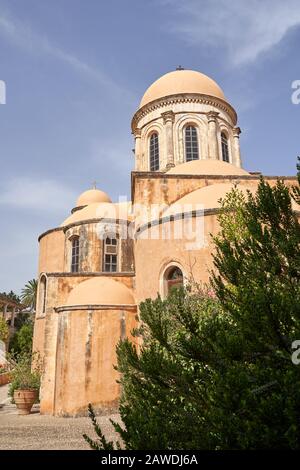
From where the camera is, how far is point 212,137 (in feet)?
63.9

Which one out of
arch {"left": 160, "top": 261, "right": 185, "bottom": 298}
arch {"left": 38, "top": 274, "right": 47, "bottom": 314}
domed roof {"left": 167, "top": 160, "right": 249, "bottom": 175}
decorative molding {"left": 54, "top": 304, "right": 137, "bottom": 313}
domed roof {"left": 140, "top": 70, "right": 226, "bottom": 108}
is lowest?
decorative molding {"left": 54, "top": 304, "right": 137, "bottom": 313}

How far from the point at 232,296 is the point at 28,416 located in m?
11.2

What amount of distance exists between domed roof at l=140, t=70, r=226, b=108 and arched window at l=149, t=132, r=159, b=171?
209cm

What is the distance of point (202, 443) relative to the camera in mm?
3078

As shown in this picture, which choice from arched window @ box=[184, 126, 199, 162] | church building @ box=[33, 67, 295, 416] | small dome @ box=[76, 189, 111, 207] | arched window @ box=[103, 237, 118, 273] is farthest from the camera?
small dome @ box=[76, 189, 111, 207]

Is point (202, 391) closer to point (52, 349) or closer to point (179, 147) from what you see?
point (52, 349)

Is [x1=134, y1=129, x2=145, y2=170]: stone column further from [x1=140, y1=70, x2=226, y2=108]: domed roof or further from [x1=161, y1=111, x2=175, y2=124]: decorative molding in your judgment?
[x1=161, y1=111, x2=175, y2=124]: decorative molding

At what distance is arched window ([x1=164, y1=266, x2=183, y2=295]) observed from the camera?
11.5 metres

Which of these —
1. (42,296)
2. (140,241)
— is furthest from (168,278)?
(42,296)

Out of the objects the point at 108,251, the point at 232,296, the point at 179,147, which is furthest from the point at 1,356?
the point at 232,296

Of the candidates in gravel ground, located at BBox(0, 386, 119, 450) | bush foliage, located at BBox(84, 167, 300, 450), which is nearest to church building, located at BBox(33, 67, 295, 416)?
gravel ground, located at BBox(0, 386, 119, 450)

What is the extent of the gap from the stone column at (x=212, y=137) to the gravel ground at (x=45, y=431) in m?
12.8

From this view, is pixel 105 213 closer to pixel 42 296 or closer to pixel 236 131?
pixel 42 296

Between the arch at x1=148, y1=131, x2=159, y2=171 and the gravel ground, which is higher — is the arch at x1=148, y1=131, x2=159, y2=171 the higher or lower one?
the higher one
